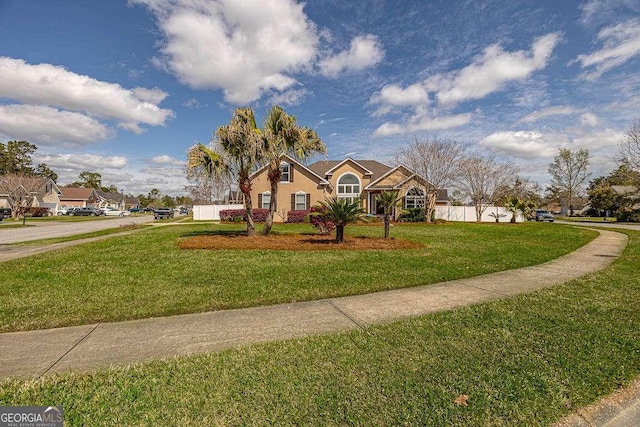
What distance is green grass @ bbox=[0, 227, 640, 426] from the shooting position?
2352 millimetres

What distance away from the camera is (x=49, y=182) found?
6131 centimetres

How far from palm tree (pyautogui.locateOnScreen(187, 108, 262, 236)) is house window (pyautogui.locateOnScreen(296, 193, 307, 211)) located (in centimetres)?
1447

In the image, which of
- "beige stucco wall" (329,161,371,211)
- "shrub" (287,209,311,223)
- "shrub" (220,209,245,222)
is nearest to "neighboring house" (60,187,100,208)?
"shrub" (220,209,245,222)

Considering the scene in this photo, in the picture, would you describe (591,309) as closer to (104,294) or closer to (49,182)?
(104,294)

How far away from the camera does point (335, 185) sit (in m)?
31.1

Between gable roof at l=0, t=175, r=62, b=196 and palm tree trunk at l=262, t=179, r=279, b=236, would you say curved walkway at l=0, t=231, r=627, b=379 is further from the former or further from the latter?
gable roof at l=0, t=175, r=62, b=196

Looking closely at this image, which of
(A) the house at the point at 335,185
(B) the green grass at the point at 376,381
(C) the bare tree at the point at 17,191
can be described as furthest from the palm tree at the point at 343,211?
(C) the bare tree at the point at 17,191

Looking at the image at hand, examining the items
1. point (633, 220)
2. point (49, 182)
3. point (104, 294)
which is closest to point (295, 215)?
point (104, 294)

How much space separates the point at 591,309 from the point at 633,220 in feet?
147

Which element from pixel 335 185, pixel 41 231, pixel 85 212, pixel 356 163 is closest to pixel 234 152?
pixel 41 231

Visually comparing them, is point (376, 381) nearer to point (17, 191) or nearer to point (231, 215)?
point (231, 215)

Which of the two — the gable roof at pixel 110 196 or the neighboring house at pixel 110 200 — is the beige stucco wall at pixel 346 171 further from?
the gable roof at pixel 110 196

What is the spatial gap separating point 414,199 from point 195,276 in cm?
2680

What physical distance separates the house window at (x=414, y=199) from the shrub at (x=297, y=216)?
10.8 meters
